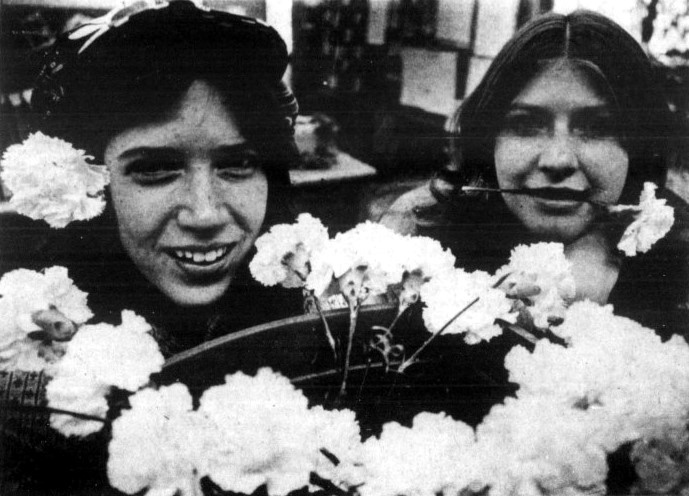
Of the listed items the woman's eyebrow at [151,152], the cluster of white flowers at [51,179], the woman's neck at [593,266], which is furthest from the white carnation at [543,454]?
the cluster of white flowers at [51,179]

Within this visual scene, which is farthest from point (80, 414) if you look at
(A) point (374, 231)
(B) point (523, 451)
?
(B) point (523, 451)

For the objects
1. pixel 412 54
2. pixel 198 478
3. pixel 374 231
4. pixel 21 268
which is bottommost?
pixel 198 478

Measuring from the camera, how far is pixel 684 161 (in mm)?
1870

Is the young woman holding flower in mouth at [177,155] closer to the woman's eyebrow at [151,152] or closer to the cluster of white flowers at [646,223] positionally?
the woman's eyebrow at [151,152]

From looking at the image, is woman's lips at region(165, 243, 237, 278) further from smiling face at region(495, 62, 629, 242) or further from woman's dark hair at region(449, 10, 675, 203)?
smiling face at region(495, 62, 629, 242)

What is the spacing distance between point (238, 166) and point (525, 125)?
885mm

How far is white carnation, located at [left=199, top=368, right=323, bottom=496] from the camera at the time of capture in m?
1.73

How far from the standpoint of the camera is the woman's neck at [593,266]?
1.90 m

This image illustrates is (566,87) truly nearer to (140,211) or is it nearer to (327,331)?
(327,331)

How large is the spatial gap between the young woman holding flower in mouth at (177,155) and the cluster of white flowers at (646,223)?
1.08 meters

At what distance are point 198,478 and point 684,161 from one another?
1783mm

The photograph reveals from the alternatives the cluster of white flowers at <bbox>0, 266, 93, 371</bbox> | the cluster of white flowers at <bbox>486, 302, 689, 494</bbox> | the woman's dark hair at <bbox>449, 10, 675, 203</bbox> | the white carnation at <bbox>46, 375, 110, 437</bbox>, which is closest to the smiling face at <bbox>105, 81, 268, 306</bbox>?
the cluster of white flowers at <bbox>0, 266, 93, 371</bbox>

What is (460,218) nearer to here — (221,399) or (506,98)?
(506,98)

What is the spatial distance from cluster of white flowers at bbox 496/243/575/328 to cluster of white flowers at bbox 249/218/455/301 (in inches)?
8.1
